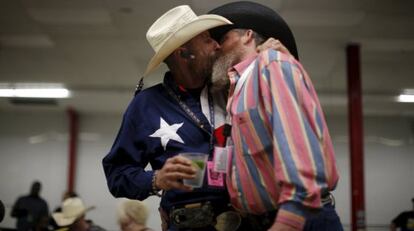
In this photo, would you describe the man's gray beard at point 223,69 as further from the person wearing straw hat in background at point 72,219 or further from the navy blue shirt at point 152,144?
the person wearing straw hat in background at point 72,219

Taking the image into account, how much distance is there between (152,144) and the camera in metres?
1.74

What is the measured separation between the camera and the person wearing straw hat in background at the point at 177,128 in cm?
166

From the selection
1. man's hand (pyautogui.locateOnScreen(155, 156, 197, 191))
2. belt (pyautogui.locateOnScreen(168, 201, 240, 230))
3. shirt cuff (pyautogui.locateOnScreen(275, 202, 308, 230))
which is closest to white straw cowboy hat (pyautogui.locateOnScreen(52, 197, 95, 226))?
belt (pyautogui.locateOnScreen(168, 201, 240, 230))

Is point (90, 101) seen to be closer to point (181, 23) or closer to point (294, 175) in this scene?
point (181, 23)

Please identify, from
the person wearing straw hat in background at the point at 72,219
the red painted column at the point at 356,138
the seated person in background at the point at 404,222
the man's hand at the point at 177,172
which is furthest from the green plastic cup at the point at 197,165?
the seated person in background at the point at 404,222

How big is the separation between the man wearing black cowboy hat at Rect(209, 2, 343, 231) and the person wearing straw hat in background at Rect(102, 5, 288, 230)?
0.60 feet

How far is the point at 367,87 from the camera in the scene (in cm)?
1003

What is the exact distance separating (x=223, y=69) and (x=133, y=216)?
2151 millimetres

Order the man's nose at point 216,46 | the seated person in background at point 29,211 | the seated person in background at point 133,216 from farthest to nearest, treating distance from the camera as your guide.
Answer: the seated person in background at point 29,211
the seated person in background at point 133,216
the man's nose at point 216,46

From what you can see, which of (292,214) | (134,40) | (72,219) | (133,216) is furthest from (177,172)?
(134,40)

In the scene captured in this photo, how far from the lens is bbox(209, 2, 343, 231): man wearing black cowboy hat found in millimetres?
1170

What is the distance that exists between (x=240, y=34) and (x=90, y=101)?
1072 centimetres

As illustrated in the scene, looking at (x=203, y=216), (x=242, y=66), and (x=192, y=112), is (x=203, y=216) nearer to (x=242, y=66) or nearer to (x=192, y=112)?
(x=192, y=112)

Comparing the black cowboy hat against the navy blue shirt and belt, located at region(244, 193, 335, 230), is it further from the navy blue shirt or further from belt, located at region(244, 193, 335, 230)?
belt, located at region(244, 193, 335, 230)
